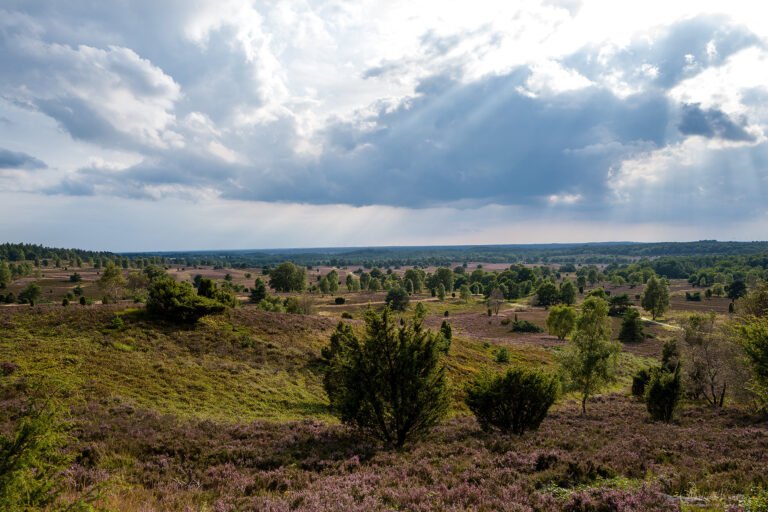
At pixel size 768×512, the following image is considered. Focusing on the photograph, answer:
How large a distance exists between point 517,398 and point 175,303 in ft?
108

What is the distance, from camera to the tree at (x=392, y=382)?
54.4ft

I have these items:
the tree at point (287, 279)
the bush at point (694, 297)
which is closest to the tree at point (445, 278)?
the tree at point (287, 279)

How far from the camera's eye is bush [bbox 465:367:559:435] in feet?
63.9

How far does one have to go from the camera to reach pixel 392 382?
16.6 meters

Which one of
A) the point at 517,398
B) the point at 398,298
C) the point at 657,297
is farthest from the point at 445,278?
the point at 517,398

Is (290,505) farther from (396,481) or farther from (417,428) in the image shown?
(417,428)

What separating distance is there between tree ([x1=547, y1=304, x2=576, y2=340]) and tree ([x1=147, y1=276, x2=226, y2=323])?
65804 mm

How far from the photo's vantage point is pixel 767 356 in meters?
15.9

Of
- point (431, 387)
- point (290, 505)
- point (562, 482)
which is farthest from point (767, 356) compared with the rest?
point (290, 505)

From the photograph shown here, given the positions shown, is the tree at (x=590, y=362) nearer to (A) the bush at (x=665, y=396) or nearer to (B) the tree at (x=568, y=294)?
(A) the bush at (x=665, y=396)

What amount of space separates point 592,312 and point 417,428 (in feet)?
97.7

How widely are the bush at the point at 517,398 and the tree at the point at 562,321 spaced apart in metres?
61.6

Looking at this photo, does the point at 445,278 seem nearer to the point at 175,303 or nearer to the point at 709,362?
the point at 709,362

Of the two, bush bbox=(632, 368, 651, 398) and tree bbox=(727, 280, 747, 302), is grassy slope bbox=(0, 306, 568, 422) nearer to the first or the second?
bush bbox=(632, 368, 651, 398)
